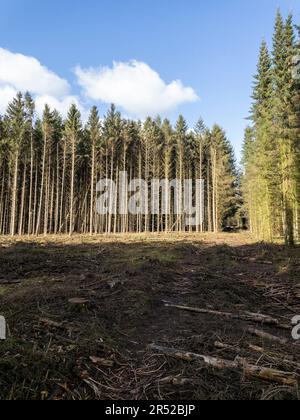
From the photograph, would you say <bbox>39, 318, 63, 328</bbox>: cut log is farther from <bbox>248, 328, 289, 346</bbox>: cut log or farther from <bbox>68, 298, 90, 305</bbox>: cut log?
<bbox>248, 328, 289, 346</bbox>: cut log

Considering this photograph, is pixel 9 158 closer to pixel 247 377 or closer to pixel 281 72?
pixel 281 72

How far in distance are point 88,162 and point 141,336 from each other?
1661 inches

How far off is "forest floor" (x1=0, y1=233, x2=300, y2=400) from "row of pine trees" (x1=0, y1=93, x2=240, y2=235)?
107 feet

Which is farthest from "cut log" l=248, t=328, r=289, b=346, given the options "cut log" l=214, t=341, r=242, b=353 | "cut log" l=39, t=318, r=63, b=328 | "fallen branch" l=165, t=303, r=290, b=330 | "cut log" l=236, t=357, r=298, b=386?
"cut log" l=39, t=318, r=63, b=328

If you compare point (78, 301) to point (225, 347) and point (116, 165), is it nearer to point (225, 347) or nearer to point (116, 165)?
point (225, 347)

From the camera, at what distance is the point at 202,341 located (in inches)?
212

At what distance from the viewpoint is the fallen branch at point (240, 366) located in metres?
4.12

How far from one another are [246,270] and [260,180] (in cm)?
1584

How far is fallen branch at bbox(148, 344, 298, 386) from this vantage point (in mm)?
4117

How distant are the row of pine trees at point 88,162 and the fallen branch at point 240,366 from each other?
120 feet

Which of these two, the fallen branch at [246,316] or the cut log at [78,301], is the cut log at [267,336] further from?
the cut log at [78,301]

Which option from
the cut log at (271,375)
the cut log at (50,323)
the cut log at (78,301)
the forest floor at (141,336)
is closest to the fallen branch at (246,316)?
the forest floor at (141,336)
